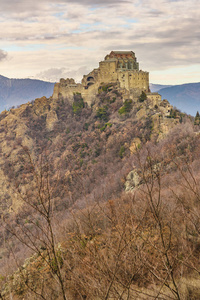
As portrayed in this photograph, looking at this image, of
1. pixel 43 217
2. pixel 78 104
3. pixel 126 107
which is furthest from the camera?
pixel 78 104

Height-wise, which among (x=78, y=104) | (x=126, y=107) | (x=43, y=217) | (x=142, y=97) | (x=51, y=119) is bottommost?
(x=43, y=217)

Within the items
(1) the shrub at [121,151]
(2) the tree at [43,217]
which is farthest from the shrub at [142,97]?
(2) the tree at [43,217]

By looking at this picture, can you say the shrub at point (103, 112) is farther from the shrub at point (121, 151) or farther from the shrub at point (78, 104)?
the shrub at point (121, 151)

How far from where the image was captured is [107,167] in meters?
45.6

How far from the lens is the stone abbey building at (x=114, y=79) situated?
49.0 meters

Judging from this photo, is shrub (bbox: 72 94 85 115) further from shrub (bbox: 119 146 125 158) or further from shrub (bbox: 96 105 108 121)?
shrub (bbox: 119 146 125 158)

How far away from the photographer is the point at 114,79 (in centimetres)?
5181

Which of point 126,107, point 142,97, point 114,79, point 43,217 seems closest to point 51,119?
point 114,79

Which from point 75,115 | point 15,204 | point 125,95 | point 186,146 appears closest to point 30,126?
point 75,115

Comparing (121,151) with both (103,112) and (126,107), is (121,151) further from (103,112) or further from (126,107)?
(103,112)

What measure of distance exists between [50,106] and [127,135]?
79.0 feet

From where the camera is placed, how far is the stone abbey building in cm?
4903

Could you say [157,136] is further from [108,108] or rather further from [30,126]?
[30,126]

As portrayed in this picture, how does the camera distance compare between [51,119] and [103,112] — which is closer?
[103,112]
